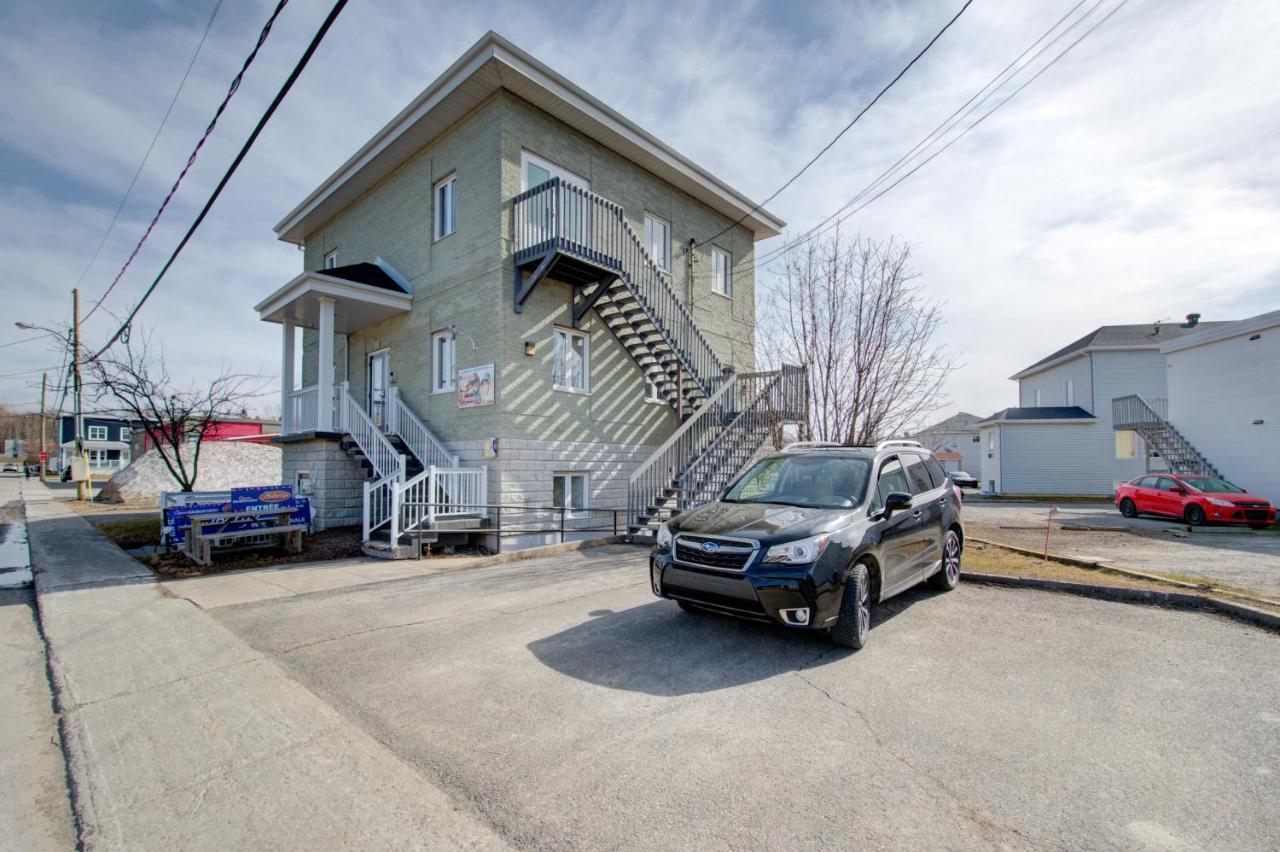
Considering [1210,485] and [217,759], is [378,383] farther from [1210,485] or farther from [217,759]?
[1210,485]

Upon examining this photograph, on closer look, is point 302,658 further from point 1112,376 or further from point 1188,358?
point 1112,376

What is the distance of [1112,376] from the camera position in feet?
104

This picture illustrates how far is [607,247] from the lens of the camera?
40.4ft

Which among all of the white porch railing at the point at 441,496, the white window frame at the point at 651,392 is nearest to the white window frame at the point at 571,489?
the white porch railing at the point at 441,496

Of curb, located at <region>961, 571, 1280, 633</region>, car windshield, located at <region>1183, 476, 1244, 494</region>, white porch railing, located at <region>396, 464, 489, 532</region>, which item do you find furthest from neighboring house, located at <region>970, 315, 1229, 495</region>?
white porch railing, located at <region>396, 464, 489, 532</region>

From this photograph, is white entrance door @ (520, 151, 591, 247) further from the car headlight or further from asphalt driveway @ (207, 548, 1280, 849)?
the car headlight


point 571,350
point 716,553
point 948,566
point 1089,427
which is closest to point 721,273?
point 571,350

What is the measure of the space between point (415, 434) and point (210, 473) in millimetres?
15150

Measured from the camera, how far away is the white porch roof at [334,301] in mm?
12156

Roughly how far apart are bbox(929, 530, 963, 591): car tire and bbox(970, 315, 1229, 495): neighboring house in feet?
96.5

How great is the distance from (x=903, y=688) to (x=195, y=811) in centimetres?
422

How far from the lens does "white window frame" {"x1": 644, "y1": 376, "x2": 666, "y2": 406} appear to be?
14344 mm

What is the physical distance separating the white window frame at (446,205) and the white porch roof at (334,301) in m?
1.72

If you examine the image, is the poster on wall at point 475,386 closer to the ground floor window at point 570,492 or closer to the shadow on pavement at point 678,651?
the ground floor window at point 570,492
